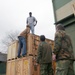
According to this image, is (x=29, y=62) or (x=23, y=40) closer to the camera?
(x=29, y=62)

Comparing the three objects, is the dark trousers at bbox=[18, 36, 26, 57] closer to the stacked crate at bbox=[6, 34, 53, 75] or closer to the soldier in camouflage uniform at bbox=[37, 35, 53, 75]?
the stacked crate at bbox=[6, 34, 53, 75]

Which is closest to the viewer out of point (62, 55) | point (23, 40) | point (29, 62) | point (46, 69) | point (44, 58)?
point (62, 55)

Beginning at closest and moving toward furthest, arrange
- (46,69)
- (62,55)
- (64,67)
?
(64,67) → (62,55) → (46,69)

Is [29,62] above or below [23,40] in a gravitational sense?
below

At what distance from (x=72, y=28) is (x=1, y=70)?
1858 centimetres

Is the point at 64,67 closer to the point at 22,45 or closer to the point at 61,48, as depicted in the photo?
the point at 61,48

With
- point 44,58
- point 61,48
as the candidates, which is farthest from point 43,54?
point 61,48

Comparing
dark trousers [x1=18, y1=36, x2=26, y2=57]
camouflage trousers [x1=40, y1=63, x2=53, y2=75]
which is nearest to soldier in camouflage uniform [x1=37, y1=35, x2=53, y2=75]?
camouflage trousers [x1=40, y1=63, x2=53, y2=75]

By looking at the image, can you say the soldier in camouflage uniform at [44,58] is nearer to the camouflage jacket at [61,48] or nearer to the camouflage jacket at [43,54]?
the camouflage jacket at [43,54]

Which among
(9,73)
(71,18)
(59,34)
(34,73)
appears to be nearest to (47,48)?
(34,73)

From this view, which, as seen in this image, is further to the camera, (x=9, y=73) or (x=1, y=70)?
(x=1, y=70)

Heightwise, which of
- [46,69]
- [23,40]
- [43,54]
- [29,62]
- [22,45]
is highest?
[23,40]

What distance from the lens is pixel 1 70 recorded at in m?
25.0

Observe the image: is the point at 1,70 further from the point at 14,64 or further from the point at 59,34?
the point at 59,34
